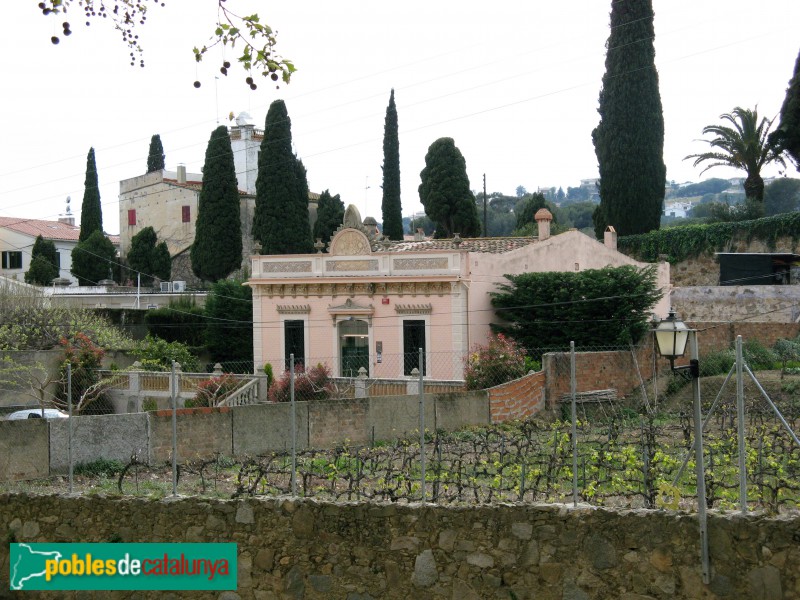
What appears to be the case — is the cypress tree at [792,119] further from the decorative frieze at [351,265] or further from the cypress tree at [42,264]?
the cypress tree at [42,264]

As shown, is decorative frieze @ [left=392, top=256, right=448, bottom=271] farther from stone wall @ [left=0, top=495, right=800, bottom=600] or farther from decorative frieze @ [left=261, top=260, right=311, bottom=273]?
stone wall @ [left=0, top=495, right=800, bottom=600]

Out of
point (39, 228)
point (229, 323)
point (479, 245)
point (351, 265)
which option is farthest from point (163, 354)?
point (39, 228)

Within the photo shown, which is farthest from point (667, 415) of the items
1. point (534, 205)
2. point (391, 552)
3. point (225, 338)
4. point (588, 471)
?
point (534, 205)

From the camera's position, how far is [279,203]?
47469 millimetres

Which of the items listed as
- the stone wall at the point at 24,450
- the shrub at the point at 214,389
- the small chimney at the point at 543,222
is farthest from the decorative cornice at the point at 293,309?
the stone wall at the point at 24,450

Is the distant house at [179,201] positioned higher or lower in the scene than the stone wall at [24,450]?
higher

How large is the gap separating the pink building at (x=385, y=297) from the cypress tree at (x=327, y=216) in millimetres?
18361

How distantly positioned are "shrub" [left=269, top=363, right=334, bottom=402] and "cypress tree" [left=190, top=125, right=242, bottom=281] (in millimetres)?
23478

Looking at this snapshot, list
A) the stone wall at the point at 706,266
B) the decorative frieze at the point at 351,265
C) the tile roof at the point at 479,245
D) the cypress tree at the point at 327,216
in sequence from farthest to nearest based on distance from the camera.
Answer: the cypress tree at the point at 327,216 < the stone wall at the point at 706,266 < the tile roof at the point at 479,245 < the decorative frieze at the point at 351,265

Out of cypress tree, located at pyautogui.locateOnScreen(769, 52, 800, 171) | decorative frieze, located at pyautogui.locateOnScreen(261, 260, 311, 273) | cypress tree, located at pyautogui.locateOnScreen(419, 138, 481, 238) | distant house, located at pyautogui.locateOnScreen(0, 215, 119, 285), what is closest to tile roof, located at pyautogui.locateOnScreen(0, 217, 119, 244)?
distant house, located at pyautogui.locateOnScreen(0, 215, 119, 285)

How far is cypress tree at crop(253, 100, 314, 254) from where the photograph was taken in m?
47.3

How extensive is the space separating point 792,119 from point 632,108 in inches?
300

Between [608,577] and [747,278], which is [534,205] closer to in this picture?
[747,278]

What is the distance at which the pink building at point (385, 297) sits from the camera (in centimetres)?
3098
